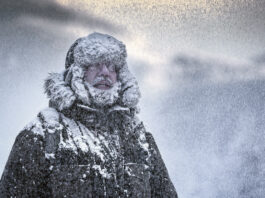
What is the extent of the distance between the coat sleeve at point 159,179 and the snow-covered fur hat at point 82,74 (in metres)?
0.67

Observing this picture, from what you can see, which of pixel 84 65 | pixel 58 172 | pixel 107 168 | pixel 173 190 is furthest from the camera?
pixel 173 190

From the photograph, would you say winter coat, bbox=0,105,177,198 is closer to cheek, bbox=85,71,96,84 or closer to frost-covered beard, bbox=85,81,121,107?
frost-covered beard, bbox=85,81,121,107

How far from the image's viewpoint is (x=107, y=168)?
3307 millimetres

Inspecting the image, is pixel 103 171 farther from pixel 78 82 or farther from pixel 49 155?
pixel 78 82

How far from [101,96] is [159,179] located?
46.1 inches

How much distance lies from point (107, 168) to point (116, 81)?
96 cm

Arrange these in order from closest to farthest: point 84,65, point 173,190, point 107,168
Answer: point 107,168, point 84,65, point 173,190

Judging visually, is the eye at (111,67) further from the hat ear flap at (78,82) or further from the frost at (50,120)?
the frost at (50,120)

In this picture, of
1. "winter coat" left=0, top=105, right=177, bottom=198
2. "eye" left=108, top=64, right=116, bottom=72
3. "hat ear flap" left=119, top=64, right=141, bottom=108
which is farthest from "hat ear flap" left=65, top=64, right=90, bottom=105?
"hat ear flap" left=119, top=64, right=141, bottom=108

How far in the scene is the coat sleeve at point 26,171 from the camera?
3.04 metres

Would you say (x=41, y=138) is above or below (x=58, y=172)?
above

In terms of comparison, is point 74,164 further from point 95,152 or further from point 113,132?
point 113,132

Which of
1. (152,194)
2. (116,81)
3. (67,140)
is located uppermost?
(116,81)

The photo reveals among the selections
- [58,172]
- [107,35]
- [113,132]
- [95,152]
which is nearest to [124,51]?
[107,35]
